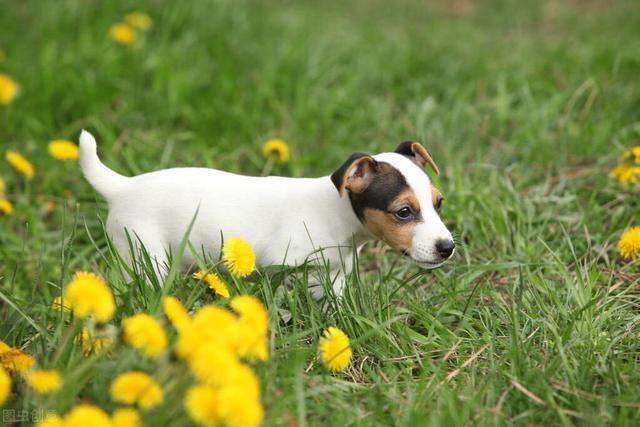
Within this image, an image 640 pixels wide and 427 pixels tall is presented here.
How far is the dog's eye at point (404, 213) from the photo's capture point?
3.00 m

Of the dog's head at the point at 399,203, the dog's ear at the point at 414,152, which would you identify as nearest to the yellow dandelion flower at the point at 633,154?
the dog's ear at the point at 414,152

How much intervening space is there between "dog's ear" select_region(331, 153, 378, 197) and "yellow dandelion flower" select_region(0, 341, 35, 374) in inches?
50.3

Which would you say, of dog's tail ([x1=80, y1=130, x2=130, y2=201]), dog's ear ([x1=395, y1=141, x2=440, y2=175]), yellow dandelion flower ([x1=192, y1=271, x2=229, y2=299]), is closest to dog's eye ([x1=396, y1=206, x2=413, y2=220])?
dog's ear ([x1=395, y1=141, x2=440, y2=175])

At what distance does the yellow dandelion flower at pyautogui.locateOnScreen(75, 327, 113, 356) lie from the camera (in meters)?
2.27

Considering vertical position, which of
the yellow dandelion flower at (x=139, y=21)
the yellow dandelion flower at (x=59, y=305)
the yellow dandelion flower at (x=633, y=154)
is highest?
the yellow dandelion flower at (x=139, y=21)

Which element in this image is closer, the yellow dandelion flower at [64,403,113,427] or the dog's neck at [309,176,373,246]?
the yellow dandelion flower at [64,403,113,427]

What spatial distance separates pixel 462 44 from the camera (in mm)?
7172

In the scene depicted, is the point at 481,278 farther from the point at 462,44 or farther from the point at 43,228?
the point at 462,44

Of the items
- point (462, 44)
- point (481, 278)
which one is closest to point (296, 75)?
point (462, 44)

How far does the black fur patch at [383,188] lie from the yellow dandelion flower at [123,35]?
357 centimetres

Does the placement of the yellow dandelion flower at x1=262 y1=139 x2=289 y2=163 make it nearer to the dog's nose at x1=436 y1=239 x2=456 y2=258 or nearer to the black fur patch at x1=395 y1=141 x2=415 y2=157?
the black fur patch at x1=395 y1=141 x2=415 y2=157

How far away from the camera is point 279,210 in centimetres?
318

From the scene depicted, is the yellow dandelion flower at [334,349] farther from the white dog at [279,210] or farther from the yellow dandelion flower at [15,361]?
the yellow dandelion flower at [15,361]

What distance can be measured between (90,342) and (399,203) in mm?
1286
